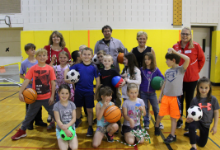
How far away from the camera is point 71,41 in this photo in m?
7.38

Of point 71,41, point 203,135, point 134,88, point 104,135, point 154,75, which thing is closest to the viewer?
point 203,135

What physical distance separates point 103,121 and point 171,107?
3.57 feet

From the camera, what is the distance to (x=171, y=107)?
110 inches

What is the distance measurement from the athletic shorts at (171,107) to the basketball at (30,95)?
203 centimetres

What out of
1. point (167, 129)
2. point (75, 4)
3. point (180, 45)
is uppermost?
point (75, 4)

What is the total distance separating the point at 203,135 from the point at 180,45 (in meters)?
1.58

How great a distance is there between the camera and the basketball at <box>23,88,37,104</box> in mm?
2779

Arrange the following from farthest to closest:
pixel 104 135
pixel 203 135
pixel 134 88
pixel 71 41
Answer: pixel 71 41 < pixel 104 135 < pixel 134 88 < pixel 203 135

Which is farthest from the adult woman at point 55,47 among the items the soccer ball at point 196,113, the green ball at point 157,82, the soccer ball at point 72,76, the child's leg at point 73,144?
the soccer ball at point 196,113

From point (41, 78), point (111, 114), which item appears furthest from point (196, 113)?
point (41, 78)

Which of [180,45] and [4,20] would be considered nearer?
[180,45]

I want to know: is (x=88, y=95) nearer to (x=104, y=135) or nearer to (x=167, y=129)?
(x=104, y=135)

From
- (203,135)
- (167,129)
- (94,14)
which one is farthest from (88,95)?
(94,14)

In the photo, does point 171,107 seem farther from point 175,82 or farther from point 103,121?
point 103,121
